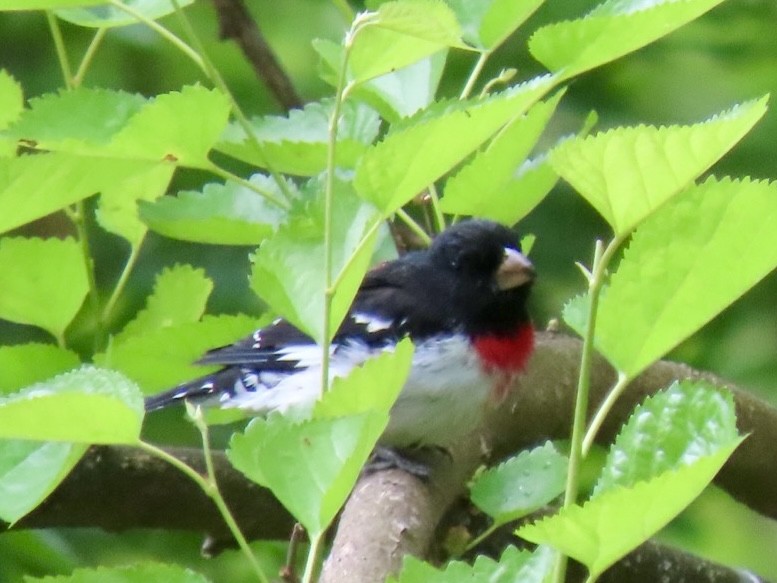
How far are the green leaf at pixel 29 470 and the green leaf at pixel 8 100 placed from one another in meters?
0.34

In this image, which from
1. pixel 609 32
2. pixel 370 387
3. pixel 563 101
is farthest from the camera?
pixel 563 101

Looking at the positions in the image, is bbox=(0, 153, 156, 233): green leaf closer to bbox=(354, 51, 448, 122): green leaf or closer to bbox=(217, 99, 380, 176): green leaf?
bbox=(217, 99, 380, 176): green leaf

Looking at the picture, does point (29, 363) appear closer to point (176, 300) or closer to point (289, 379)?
point (176, 300)

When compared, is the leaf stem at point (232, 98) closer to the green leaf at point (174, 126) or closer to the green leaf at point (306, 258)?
the green leaf at point (174, 126)

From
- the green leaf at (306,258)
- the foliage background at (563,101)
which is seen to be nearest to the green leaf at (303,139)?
the green leaf at (306,258)

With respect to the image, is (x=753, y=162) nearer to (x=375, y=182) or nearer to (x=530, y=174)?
(x=530, y=174)

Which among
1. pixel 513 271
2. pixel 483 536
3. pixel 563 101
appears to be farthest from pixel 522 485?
pixel 563 101

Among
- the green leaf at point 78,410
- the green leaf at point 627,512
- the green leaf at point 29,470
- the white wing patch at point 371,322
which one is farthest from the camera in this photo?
the white wing patch at point 371,322

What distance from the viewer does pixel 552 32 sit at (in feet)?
2.20

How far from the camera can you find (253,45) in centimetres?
141

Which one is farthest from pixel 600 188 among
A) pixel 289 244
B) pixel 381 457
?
pixel 381 457

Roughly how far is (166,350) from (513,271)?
74 centimetres

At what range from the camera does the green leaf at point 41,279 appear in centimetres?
88

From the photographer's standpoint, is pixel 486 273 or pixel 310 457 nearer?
pixel 310 457
